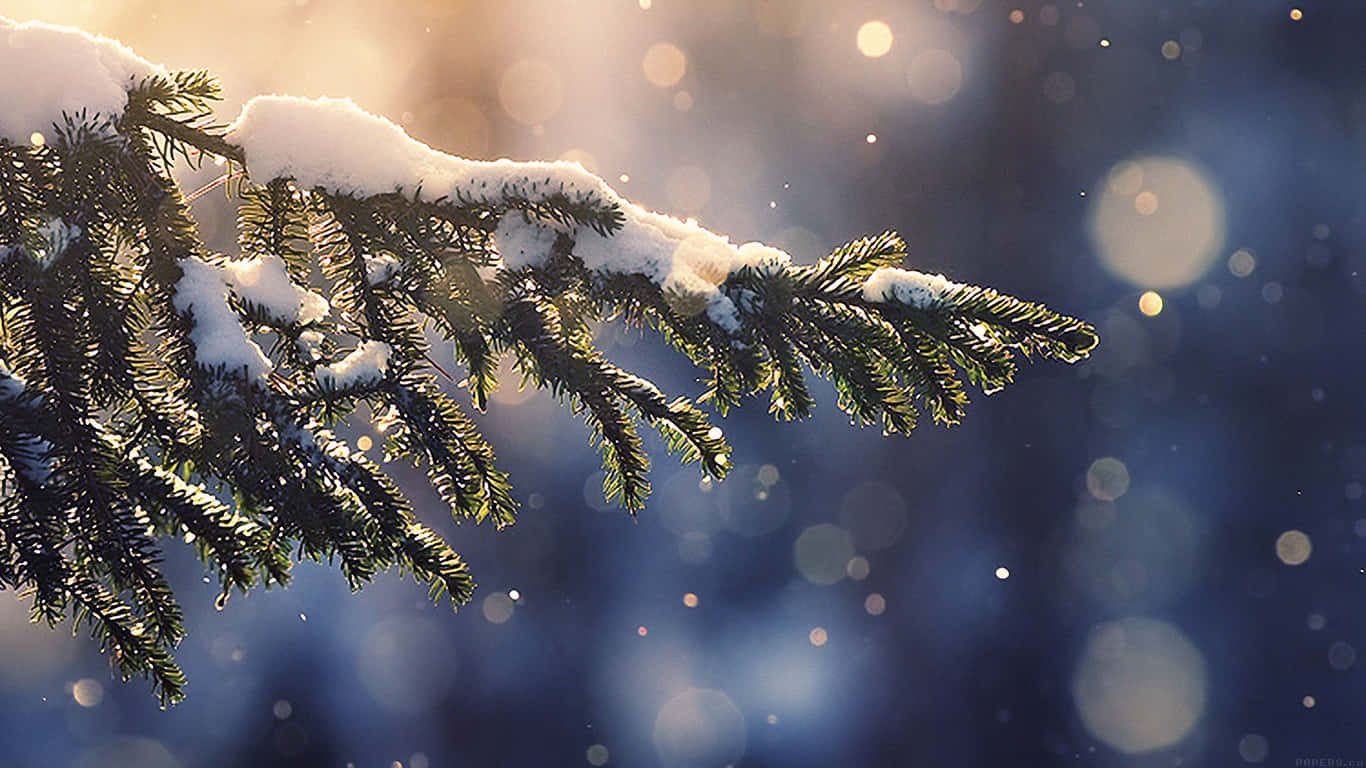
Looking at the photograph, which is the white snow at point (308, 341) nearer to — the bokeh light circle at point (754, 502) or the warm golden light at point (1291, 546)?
the bokeh light circle at point (754, 502)

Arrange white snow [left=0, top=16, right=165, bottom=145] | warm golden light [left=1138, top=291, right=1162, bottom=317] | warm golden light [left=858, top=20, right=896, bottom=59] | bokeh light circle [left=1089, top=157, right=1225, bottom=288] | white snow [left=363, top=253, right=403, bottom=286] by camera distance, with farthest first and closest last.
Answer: warm golden light [left=858, top=20, right=896, bottom=59] < bokeh light circle [left=1089, top=157, right=1225, bottom=288] < warm golden light [left=1138, top=291, right=1162, bottom=317] < white snow [left=363, top=253, right=403, bottom=286] < white snow [left=0, top=16, right=165, bottom=145]

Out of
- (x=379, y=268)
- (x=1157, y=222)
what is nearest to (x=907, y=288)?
(x=379, y=268)

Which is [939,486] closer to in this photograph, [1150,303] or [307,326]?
[1150,303]

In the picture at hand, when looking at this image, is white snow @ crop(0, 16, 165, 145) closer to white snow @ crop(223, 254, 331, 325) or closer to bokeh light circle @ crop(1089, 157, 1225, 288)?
white snow @ crop(223, 254, 331, 325)

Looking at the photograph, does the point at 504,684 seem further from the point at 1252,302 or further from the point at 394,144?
the point at 394,144

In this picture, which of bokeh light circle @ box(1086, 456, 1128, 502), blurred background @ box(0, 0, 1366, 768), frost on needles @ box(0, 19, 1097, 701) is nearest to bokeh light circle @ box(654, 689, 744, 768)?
blurred background @ box(0, 0, 1366, 768)

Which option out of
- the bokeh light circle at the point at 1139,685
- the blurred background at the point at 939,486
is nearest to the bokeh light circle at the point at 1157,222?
the blurred background at the point at 939,486

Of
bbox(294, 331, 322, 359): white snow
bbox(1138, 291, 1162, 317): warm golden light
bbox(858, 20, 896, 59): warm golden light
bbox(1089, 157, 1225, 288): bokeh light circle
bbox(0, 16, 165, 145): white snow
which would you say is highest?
bbox(858, 20, 896, 59): warm golden light
